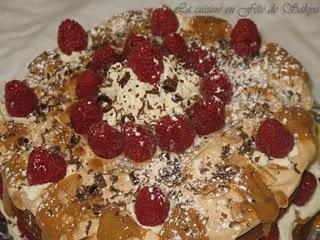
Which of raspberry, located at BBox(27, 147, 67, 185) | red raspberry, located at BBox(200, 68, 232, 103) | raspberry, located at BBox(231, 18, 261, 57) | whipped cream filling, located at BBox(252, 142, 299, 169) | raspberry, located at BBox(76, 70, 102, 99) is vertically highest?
raspberry, located at BBox(231, 18, 261, 57)

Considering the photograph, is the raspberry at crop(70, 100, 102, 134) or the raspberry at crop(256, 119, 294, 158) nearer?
the raspberry at crop(256, 119, 294, 158)

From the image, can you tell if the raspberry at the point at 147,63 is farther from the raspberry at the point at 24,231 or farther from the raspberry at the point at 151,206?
the raspberry at the point at 24,231

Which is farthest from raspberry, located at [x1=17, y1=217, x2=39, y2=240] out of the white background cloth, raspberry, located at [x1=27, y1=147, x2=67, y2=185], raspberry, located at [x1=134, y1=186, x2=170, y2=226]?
the white background cloth

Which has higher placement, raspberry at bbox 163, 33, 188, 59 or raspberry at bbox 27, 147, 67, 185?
raspberry at bbox 163, 33, 188, 59

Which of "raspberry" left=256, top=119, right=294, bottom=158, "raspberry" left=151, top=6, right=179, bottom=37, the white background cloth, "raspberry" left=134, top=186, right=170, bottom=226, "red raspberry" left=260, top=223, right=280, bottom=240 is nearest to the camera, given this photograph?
"raspberry" left=134, top=186, right=170, bottom=226

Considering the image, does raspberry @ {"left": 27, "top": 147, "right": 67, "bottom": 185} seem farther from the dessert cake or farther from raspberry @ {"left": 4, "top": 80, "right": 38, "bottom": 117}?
raspberry @ {"left": 4, "top": 80, "right": 38, "bottom": 117}

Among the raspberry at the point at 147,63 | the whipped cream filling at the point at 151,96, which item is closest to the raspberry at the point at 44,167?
the whipped cream filling at the point at 151,96

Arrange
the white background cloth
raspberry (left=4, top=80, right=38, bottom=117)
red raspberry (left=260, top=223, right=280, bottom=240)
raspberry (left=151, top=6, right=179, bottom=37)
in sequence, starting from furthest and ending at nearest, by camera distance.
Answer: the white background cloth, raspberry (left=151, top=6, right=179, bottom=37), raspberry (left=4, top=80, right=38, bottom=117), red raspberry (left=260, top=223, right=280, bottom=240)

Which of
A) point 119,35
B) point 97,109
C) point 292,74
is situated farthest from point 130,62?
point 292,74
